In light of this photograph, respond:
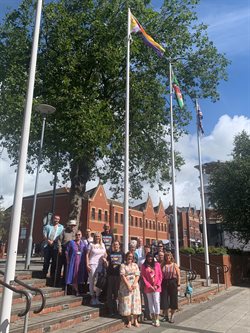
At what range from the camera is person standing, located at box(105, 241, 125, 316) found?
941 cm

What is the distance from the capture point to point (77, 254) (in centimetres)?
1023

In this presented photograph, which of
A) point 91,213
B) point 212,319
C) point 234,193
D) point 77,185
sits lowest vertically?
point 212,319

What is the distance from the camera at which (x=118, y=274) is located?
9562 millimetres

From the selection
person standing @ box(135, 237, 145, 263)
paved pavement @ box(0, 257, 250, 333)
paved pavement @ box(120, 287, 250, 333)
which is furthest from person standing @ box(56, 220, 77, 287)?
paved pavement @ box(120, 287, 250, 333)

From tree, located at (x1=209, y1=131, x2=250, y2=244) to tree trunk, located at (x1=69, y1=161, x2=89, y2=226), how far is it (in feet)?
31.2

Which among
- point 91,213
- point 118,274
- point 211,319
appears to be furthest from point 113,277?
point 91,213

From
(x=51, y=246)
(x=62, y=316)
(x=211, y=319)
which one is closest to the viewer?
(x=62, y=316)

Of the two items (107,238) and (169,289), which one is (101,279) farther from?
(169,289)

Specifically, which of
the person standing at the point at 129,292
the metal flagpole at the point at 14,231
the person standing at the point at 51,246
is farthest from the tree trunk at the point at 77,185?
the metal flagpole at the point at 14,231

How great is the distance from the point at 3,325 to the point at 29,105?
4.09 m

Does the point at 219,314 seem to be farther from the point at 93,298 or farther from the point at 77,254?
the point at 77,254

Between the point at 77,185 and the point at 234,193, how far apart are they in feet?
34.4

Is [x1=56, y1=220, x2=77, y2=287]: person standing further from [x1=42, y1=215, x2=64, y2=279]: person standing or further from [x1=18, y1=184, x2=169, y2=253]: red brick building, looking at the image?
[x1=18, y1=184, x2=169, y2=253]: red brick building

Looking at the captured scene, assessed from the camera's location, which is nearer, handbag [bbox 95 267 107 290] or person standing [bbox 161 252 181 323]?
→ handbag [bbox 95 267 107 290]
